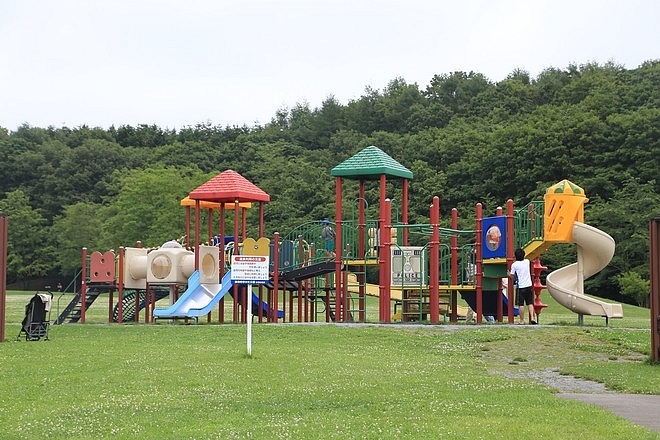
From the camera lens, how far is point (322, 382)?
43.4 feet

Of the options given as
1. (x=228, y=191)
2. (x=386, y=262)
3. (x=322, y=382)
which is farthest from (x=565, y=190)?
(x=322, y=382)

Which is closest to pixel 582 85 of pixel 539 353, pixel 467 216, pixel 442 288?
pixel 467 216

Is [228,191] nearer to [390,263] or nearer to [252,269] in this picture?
[390,263]

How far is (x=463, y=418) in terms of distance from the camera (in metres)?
10.3

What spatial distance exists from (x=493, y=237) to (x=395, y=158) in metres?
44.8

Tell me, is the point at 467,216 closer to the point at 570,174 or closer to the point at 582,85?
the point at 570,174

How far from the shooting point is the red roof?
98.4 feet

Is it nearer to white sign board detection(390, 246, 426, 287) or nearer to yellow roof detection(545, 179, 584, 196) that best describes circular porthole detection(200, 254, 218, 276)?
white sign board detection(390, 246, 426, 287)

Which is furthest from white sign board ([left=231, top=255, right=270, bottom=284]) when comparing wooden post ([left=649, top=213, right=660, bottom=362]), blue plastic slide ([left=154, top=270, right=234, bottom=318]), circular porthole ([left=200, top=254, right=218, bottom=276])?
circular porthole ([left=200, top=254, right=218, bottom=276])

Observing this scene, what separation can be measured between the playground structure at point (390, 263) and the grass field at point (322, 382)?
3.72 meters

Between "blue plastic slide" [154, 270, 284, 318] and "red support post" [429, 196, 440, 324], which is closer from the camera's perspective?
"red support post" [429, 196, 440, 324]

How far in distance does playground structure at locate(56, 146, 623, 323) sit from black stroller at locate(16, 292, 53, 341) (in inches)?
237

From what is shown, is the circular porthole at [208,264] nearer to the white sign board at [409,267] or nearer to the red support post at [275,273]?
the red support post at [275,273]

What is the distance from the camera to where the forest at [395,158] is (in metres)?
58.2
